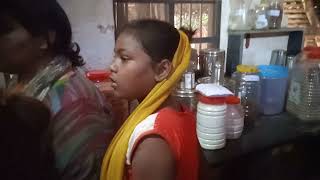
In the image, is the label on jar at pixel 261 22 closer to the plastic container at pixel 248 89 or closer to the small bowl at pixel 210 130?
the plastic container at pixel 248 89

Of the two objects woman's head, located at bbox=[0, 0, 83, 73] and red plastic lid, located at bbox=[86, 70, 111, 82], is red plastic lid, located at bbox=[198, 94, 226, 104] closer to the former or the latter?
red plastic lid, located at bbox=[86, 70, 111, 82]

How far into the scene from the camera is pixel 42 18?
1.60 ft

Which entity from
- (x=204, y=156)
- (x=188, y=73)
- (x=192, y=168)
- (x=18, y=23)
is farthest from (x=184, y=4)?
(x=18, y=23)

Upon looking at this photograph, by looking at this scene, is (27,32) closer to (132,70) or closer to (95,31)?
(132,70)

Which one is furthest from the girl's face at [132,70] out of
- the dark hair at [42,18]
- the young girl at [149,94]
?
the dark hair at [42,18]

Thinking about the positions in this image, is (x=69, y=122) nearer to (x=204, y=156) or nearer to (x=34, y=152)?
(x=34, y=152)

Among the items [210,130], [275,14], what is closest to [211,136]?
[210,130]

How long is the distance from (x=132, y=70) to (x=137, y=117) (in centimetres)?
11

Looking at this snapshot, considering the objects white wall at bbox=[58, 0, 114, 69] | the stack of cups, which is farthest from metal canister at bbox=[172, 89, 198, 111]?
white wall at bbox=[58, 0, 114, 69]

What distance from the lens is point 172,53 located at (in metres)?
0.68

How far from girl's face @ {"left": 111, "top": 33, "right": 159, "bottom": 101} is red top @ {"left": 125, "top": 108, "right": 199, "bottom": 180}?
3.1 inches

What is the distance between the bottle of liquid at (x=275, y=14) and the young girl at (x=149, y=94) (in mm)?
1148

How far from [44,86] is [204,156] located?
2.37ft

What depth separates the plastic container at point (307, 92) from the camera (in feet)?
4.92
